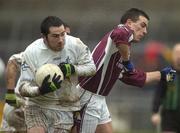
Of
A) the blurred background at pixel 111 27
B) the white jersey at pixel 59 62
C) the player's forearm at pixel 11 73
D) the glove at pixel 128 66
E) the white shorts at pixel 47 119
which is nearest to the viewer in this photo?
the white jersey at pixel 59 62

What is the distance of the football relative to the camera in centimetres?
845

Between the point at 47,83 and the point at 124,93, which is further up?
the point at 47,83

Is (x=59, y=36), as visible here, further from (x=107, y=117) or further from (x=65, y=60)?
(x=107, y=117)

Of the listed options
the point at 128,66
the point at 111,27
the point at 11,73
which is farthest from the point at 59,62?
the point at 111,27

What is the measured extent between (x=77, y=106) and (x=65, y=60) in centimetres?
A: 65

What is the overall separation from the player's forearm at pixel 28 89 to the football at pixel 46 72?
0.09 m

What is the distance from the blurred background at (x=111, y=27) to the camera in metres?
19.3

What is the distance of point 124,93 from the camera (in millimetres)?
20000

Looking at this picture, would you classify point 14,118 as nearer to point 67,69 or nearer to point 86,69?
point 86,69

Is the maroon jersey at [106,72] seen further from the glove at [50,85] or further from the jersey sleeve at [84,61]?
the glove at [50,85]

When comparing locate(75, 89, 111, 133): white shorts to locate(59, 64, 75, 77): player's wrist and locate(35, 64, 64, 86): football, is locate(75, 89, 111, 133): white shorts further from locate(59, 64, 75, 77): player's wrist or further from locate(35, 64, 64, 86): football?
locate(35, 64, 64, 86): football

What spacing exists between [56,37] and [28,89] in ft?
2.21

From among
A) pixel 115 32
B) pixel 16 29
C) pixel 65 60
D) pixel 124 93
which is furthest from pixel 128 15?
pixel 16 29

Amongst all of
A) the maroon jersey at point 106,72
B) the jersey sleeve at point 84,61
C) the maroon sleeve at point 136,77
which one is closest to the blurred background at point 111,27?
the maroon jersey at point 106,72
